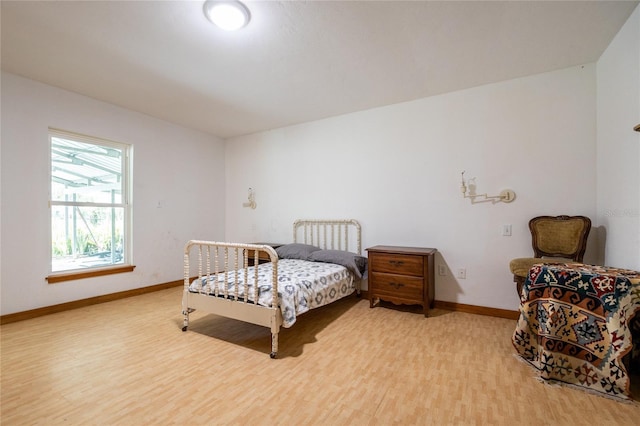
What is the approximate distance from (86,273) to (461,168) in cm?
452

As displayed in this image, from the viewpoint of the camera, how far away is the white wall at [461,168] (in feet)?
8.83

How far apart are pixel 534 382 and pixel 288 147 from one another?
383 cm

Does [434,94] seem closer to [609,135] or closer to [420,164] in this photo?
[420,164]

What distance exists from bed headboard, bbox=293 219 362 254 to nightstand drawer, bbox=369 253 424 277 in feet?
1.90

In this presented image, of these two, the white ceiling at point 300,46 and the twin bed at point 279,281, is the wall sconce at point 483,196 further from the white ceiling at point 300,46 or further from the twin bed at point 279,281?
the twin bed at point 279,281

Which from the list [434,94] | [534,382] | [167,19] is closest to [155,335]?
[167,19]

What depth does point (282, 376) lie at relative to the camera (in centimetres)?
187

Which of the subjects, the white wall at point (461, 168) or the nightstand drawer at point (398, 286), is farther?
Result: the nightstand drawer at point (398, 286)

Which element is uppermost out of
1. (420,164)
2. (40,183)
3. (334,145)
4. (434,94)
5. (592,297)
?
(434,94)

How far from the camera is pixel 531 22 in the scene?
205 cm

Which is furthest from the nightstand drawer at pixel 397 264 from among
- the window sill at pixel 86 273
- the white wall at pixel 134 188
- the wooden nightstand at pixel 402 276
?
the window sill at pixel 86 273

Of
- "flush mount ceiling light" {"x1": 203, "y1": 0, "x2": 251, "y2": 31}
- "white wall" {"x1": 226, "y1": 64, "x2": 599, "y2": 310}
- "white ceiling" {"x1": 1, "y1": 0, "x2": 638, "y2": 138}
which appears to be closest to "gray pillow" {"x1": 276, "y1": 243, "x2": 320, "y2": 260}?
"white wall" {"x1": 226, "y1": 64, "x2": 599, "y2": 310}

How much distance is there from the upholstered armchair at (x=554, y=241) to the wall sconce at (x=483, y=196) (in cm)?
31

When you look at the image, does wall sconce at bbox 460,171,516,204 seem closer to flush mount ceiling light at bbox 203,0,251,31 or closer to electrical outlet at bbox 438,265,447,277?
electrical outlet at bbox 438,265,447,277
